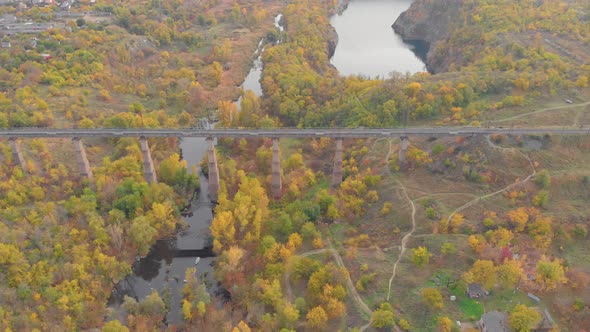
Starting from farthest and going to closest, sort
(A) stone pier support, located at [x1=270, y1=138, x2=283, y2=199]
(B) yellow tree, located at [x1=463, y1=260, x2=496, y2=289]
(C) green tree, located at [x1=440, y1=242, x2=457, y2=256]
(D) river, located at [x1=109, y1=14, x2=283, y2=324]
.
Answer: (A) stone pier support, located at [x1=270, y1=138, x2=283, y2=199], (D) river, located at [x1=109, y1=14, x2=283, y2=324], (C) green tree, located at [x1=440, y1=242, x2=457, y2=256], (B) yellow tree, located at [x1=463, y1=260, x2=496, y2=289]

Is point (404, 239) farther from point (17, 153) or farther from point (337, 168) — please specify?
point (17, 153)

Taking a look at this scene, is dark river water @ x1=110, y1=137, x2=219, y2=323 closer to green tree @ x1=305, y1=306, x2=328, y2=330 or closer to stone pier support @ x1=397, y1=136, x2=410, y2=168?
green tree @ x1=305, y1=306, x2=328, y2=330

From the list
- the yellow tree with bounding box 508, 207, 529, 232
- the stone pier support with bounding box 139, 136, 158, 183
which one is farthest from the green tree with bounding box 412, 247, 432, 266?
the stone pier support with bounding box 139, 136, 158, 183

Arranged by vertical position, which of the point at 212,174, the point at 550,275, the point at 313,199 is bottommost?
the point at 313,199

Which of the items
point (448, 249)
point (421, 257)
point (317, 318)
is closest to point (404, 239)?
point (421, 257)

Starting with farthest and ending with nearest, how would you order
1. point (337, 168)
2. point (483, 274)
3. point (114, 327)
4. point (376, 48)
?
point (376, 48)
point (337, 168)
point (483, 274)
point (114, 327)

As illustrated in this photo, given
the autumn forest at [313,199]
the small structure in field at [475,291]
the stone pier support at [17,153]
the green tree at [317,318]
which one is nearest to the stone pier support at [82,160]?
the autumn forest at [313,199]

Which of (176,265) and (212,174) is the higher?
(212,174)
